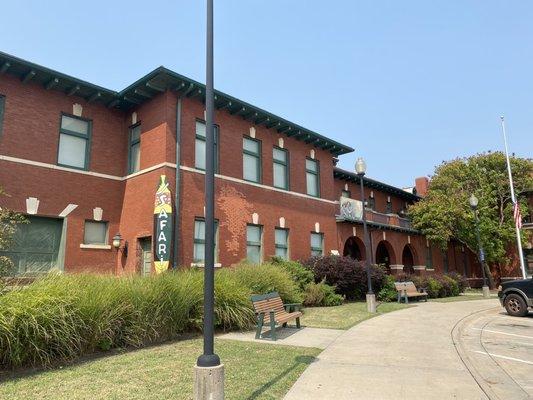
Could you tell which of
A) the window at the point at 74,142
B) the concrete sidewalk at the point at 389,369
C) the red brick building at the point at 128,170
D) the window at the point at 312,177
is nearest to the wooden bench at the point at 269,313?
the concrete sidewalk at the point at 389,369

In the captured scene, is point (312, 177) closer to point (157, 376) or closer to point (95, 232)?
point (95, 232)

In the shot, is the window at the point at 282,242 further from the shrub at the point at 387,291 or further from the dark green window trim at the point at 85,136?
the dark green window trim at the point at 85,136

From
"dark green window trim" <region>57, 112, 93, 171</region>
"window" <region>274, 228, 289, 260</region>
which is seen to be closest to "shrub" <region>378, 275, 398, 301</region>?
"window" <region>274, 228, 289, 260</region>

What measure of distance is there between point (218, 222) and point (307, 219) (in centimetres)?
606

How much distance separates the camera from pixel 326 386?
235 inches

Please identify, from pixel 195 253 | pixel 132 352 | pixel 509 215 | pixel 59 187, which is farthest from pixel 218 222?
pixel 509 215

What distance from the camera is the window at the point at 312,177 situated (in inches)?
876

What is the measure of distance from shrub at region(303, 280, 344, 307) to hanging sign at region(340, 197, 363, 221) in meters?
7.66

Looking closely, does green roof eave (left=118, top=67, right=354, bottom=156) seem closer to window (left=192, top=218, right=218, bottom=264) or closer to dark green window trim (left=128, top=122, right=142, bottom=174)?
dark green window trim (left=128, top=122, right=142, bottom=174)

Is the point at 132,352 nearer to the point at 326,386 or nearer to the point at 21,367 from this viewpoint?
the point at 21,367

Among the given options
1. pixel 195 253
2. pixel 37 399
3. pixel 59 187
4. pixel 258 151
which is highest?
pixel 258 151

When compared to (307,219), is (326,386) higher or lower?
lower

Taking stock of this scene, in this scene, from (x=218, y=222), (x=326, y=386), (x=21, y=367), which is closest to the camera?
(x=326, y=386)

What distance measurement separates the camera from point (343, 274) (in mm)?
17766
